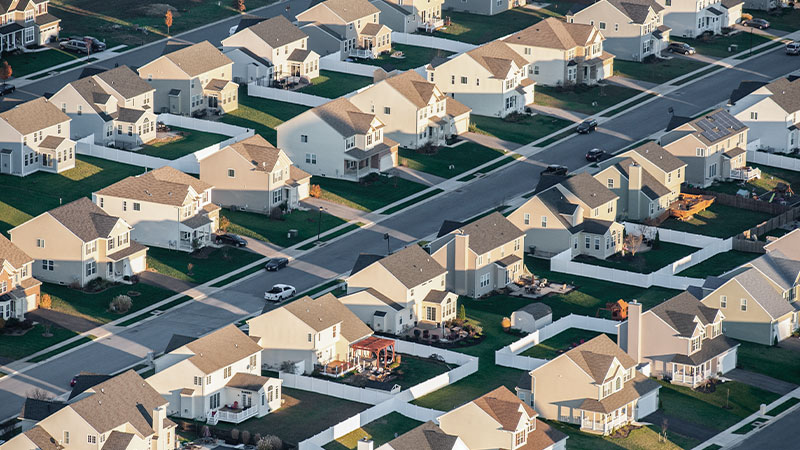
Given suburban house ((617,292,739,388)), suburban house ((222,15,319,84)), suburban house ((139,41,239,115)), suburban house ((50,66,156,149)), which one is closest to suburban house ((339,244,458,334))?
suburban house ((617,292,739,388))

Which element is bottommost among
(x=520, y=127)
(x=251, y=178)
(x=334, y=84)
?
(x=520, y=127)

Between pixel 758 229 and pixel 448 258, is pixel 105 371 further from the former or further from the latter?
pixel 758 229

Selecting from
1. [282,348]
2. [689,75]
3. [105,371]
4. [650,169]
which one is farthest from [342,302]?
[689,75]

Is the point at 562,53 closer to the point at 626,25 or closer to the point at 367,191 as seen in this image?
the point at 626,25

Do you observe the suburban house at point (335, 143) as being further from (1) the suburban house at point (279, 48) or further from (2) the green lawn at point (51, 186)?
(1) the suburban house at point (279, 48)

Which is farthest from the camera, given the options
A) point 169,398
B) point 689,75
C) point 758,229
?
point 689,75

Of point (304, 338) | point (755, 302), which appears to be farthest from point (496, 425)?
point (755, 302)

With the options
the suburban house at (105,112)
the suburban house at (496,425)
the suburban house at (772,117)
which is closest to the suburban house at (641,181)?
the suburban house at (772,117)
